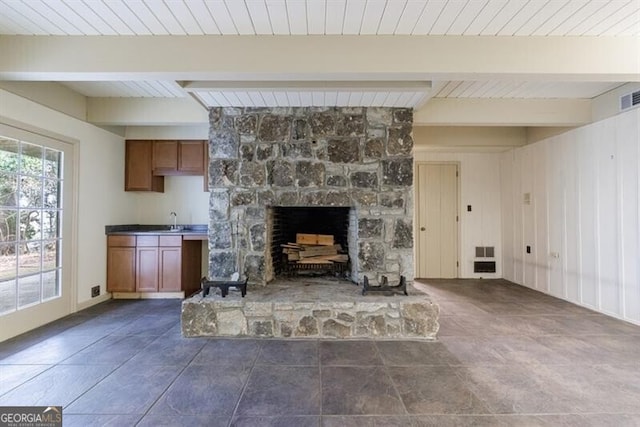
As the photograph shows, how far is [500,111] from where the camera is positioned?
11.8 ft

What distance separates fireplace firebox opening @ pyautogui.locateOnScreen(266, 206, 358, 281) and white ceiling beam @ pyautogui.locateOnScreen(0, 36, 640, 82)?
5.58ft

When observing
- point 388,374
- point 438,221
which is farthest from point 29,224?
point 438,221

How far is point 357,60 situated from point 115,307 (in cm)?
388

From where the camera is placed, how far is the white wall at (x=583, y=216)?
3244 mm

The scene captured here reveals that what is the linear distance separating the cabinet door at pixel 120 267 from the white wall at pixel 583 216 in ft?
18.5

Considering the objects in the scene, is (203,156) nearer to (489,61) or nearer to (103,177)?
(103,177)

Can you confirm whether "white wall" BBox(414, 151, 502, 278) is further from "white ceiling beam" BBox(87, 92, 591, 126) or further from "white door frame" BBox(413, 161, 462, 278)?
"white ceiling beam" BBox(87, 92, 591, 126)

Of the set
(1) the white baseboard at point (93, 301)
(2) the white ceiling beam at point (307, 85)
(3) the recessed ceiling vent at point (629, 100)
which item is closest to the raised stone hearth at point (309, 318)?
(1) the white baseboard at point (93, 301)

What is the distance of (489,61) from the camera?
226cm

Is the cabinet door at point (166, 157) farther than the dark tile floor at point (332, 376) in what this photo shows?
Yes

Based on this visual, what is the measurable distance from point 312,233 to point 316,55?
97.8 inches

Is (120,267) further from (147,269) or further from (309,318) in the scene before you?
(309,318)

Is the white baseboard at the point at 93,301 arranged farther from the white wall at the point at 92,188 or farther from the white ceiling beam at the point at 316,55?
the white ceiling beam at the point at 316,55

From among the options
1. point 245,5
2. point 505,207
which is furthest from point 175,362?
point 505,207
